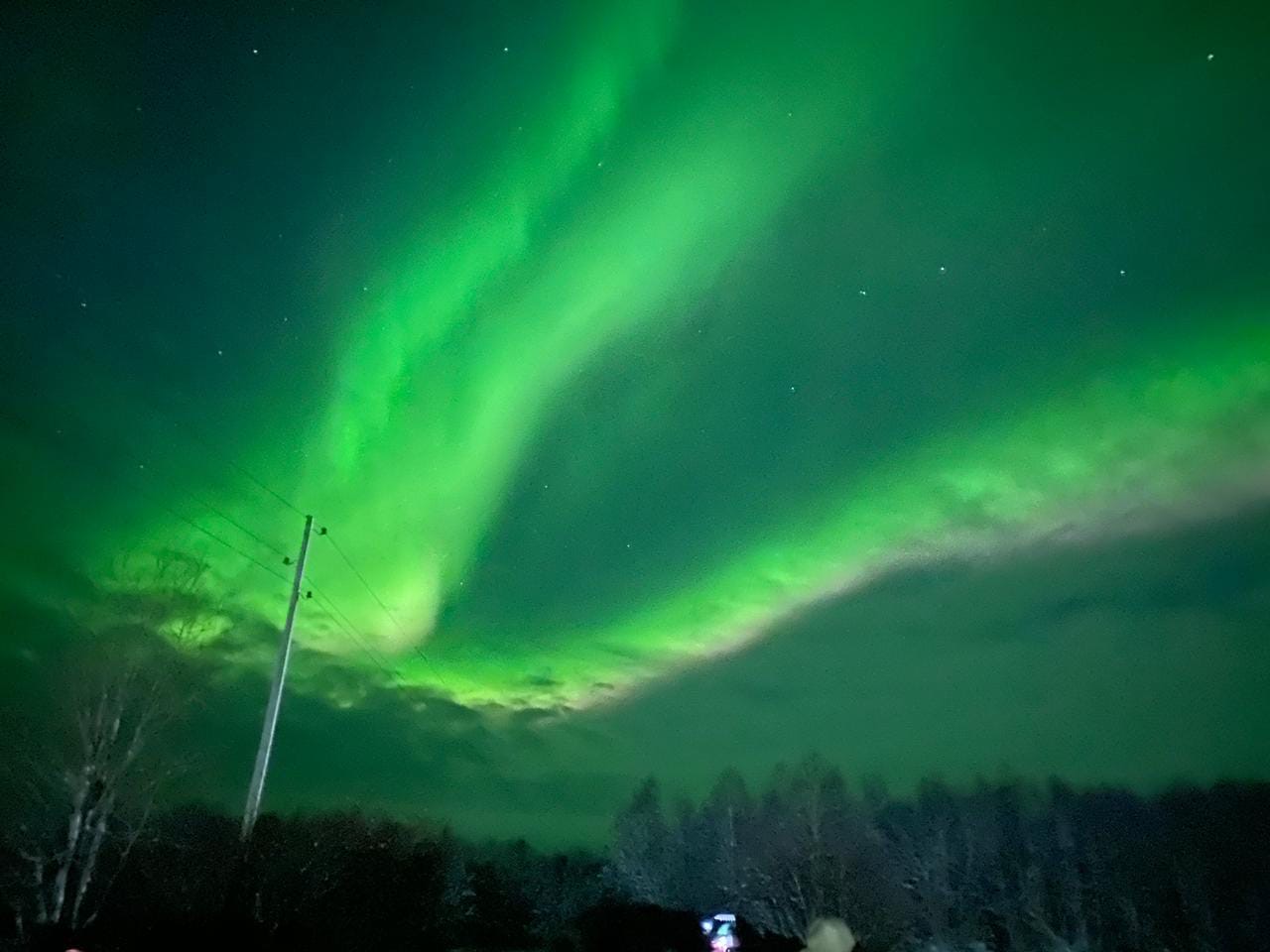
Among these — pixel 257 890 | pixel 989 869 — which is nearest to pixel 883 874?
pixel 989 869

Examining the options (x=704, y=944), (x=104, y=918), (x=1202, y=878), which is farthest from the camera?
(x=1202, y=878)

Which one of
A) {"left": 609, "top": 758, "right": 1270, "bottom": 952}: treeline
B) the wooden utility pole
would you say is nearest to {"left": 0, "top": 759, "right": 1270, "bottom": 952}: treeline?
{"left": 609, "top": 758, "right": 1270, "bottom": 952}: treeline

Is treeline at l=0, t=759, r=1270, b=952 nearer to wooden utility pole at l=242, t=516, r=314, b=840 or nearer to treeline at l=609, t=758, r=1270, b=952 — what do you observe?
treeline at l=609, t=758, r=1270, b=952

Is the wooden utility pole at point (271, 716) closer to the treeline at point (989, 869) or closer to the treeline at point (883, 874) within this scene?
the treeline at point (883, 874)

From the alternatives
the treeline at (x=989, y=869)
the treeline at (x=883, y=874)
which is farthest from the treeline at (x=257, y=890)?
the treeline at (x=989, y=869)

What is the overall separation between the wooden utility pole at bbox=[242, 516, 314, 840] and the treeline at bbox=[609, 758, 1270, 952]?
4468 cm

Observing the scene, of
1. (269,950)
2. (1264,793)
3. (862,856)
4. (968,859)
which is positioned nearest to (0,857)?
(269,950)

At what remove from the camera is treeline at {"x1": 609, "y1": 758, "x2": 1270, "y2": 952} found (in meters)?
59.2

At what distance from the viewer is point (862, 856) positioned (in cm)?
6200

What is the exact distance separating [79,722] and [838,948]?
22.2m

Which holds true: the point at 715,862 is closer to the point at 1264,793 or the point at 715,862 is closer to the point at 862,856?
the point at 862,856

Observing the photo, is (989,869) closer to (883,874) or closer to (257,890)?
(883,874)

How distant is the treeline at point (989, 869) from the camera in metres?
59.2

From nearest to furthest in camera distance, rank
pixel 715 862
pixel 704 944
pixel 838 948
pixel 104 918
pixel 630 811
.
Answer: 1. pixel 838 948
2. pixel 104 918
3. pixel 704 944
4. pixel 715 862
5. pixel 630 811
